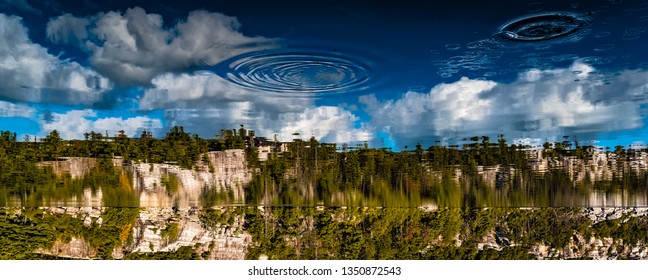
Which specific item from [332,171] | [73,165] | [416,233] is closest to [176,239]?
[416,233]

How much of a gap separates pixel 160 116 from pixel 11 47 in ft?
0.97

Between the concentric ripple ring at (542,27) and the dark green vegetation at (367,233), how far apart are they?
400 centimetres

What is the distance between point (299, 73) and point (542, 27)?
436 mm

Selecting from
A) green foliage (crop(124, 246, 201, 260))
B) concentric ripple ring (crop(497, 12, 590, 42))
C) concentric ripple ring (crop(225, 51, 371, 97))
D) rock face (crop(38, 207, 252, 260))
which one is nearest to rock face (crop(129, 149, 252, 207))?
concentric ripple ring (crop(225, 51, 371, 97))

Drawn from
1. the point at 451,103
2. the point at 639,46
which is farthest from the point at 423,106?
the point at 639,46

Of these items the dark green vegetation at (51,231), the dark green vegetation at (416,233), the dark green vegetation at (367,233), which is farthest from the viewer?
the dark green vegetation at (416,233)

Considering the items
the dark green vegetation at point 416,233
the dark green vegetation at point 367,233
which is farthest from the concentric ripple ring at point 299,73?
the dark green vegetation at point 416,233

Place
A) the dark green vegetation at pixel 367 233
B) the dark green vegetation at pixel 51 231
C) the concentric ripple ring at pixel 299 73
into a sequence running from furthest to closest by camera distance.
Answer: the dark green vegetation at pixel 367 233
the dark green vegetation at pixel 51 231
the concentric ripple ring at pixel 299 73

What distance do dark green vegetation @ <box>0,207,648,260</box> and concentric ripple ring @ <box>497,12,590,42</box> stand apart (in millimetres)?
4000

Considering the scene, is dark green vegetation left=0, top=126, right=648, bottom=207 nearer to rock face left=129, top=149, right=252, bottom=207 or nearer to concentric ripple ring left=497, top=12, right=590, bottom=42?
rock face left=129, top=149, right=252, bottom=207

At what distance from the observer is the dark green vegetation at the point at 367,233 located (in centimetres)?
484

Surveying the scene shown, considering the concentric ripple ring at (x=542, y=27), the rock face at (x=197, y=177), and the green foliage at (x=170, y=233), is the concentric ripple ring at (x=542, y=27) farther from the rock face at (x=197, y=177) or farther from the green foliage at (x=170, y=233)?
the green foliage at (x=170, y=233)

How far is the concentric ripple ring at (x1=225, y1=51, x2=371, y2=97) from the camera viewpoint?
88 cm
